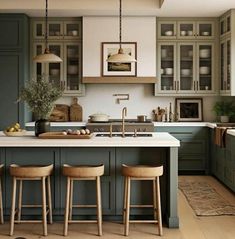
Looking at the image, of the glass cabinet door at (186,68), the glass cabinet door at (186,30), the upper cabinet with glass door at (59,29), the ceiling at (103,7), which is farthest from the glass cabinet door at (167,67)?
the upper cabinet with glass door at (59,29)

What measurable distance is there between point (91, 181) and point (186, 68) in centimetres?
361

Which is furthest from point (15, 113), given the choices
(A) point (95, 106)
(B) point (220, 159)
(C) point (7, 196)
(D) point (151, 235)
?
(D) point (151, 235)

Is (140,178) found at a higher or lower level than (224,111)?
lower

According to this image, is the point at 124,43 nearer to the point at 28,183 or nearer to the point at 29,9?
the point at 29,9

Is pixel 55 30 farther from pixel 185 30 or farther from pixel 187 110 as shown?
pixel 187 110

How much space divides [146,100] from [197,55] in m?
1.15

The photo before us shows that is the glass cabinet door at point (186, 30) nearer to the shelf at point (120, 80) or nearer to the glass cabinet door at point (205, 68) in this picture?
the glass cabinet door at point (205, 68)

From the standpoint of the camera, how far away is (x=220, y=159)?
6.73 metres

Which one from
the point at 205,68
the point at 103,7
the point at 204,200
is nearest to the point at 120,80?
the point at 103,7

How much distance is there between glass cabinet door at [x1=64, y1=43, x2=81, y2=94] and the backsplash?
1.01 ft

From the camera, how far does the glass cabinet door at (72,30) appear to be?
7594 millimetres

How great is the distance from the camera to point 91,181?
4.71 m

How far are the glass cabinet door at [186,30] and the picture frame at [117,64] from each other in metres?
0.81

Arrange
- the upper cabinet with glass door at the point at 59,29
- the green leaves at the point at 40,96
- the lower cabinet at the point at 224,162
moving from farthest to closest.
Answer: the upper cabinet with glass door at the point at 59,29
the lower cabinet at the point at 224,162
the green leaves at the point at 40,96
